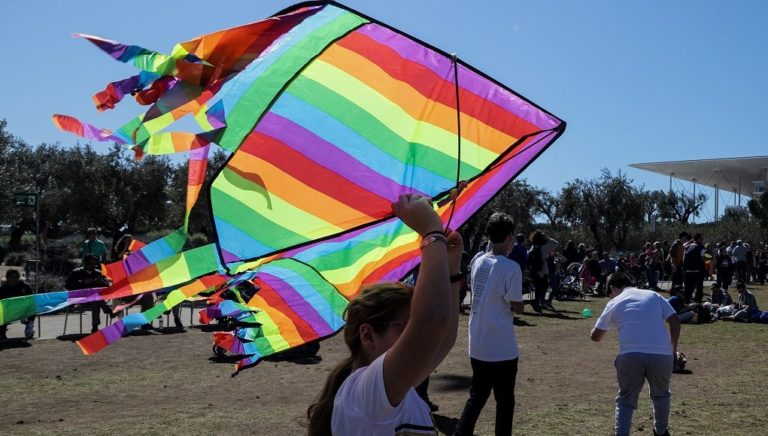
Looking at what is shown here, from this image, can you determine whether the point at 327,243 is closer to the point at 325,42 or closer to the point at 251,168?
the point at 251,168

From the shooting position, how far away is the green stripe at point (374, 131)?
2832 millimetres

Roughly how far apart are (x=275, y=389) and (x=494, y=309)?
4199 mm

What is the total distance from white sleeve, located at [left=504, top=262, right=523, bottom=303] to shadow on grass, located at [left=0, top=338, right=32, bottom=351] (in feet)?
31.6

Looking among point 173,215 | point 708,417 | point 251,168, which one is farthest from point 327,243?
point 173,215

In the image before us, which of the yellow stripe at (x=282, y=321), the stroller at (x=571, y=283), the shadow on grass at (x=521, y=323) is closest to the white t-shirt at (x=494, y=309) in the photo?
the yellow stripe at (x=282, y=321)

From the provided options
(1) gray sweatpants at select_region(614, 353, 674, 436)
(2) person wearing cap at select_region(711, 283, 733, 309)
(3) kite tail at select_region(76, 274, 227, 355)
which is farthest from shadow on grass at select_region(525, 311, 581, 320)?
(3) kite tail at select_region(76, 274, 227, 355)

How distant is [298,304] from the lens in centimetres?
291

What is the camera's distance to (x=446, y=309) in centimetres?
190

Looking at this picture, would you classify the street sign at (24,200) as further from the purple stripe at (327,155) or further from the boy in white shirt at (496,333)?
the purple stripe at (327,155)

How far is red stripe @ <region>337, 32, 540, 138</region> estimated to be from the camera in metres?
2.91

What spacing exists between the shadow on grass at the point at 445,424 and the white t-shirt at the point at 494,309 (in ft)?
5.31

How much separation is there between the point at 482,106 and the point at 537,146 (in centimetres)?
32

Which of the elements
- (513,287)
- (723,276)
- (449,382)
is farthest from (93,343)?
(723,276)

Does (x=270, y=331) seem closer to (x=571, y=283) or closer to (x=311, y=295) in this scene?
(x=311, y=295)
